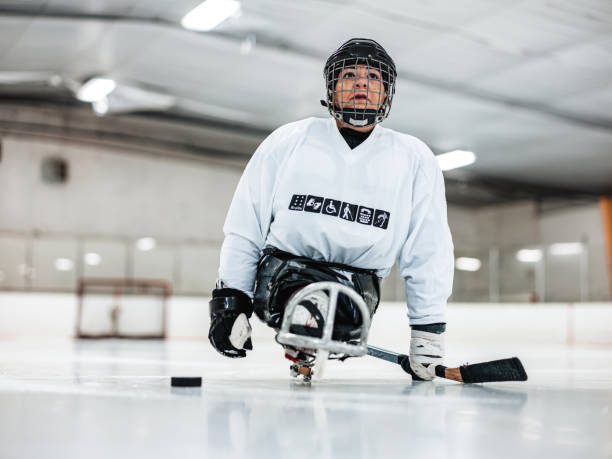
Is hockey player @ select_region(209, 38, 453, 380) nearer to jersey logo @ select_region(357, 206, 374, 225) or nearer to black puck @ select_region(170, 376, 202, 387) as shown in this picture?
jersey logo @ select_region(357, 206, 374, 225)

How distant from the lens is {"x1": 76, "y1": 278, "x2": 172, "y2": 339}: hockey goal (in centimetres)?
1207

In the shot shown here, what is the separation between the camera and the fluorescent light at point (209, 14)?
24.7ft

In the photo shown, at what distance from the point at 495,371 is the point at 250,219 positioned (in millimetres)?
1023

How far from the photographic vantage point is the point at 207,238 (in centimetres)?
1530

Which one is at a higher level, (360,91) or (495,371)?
(360,91)

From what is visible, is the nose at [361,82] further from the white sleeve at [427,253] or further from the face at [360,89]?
the white sleeve at [427,253]

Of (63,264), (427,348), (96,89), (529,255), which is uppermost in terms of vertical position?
(96,89)

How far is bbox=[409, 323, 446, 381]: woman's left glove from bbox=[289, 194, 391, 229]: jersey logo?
47cm

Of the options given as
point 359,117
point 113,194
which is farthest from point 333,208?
point 113,194

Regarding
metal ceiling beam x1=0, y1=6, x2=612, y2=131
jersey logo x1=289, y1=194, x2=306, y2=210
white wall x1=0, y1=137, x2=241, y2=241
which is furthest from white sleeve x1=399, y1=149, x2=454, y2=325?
white wall x1=0, y1=137, x2=241, y2=241

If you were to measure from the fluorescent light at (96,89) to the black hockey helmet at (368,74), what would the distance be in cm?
854

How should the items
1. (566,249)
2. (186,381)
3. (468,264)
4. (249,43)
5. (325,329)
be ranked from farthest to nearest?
(468,264) → (566,249) → (249,43) → (186,381) → (325,329)

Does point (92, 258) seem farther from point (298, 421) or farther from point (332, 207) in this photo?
point (298, 421)

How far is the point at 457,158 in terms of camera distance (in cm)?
1377
